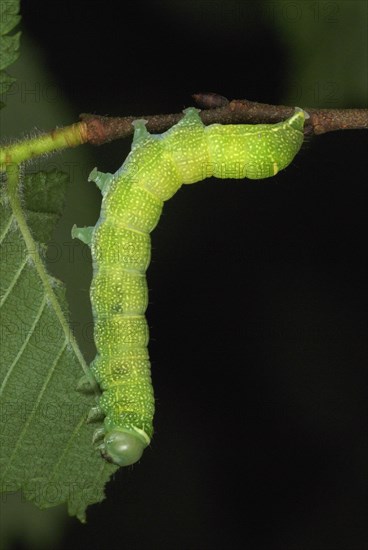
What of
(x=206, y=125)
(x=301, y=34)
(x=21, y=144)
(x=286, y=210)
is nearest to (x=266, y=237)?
(x=286, y=210)

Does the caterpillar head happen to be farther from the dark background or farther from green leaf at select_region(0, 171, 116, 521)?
the dark background

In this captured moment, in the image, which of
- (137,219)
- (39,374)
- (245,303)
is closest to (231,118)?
(137,219)

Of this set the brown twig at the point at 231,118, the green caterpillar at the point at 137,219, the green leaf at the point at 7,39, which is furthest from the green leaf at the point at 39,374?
Result: the green leaf at the point at 7,39

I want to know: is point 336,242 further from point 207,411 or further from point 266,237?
point 207,411

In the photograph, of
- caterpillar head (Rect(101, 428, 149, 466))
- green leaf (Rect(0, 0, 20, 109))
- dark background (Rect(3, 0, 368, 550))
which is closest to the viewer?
green leaf (Rect(0, 0, 20, 109))

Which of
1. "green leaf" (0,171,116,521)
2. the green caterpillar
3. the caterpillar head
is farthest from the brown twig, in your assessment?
the caterpillar head

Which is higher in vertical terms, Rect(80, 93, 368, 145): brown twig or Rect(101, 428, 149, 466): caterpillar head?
Rect(80, 93, 368, 145): brown twig

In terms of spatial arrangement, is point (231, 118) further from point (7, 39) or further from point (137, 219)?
point (7, 39)
